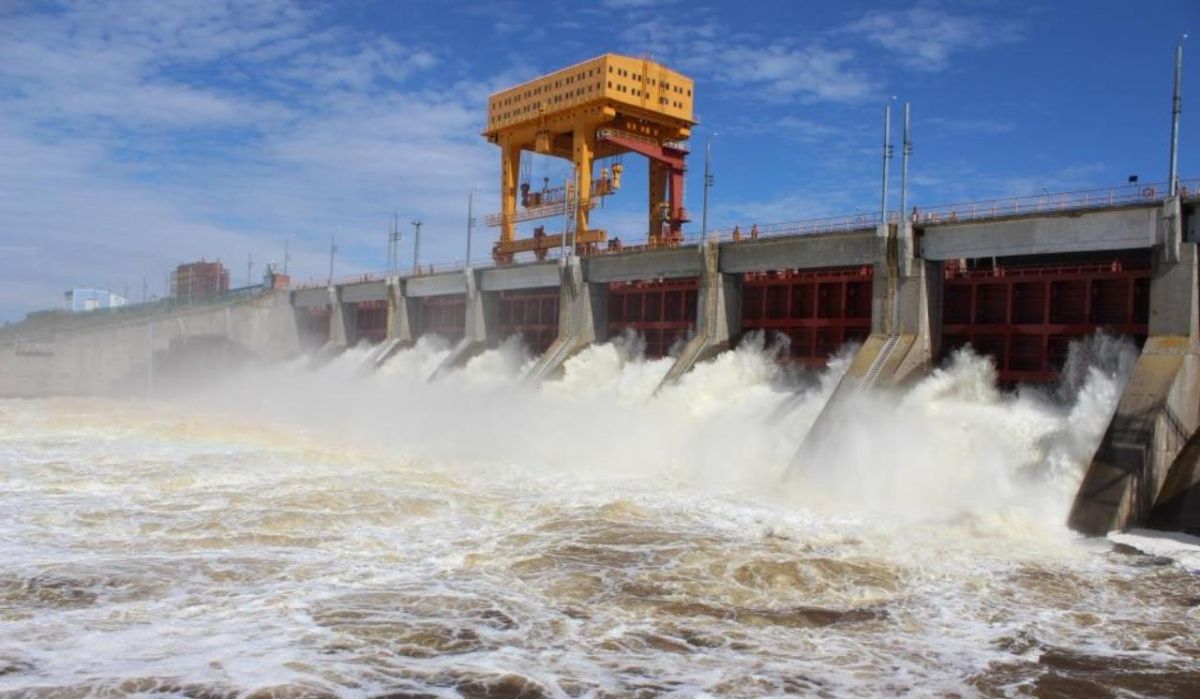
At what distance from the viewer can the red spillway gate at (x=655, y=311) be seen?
32312 millimetres

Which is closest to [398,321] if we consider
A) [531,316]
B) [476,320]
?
[476,320]

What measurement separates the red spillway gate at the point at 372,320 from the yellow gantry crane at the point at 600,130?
32.0ft

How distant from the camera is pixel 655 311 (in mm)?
33625

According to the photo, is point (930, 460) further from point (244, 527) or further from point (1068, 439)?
point (244, 527)

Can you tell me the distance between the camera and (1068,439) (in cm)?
1908

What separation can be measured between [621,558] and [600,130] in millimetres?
27071

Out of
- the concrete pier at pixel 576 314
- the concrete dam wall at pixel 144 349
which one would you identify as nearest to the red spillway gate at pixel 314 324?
the concrete dam wall at pixel 144 349

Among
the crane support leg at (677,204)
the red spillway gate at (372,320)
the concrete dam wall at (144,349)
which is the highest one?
the crane support leg at (677,204)

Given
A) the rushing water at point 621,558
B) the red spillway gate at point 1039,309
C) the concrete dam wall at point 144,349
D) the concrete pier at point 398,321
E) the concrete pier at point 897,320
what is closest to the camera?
the rushing water at point 621,558

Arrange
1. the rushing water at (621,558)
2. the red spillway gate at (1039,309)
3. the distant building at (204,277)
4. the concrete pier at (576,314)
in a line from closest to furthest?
1. the rushing water at (621,558)
2. the red spillway gate at (1039,309)
3. the concrete pier at (576,314)
4. the distant building at (204,277)

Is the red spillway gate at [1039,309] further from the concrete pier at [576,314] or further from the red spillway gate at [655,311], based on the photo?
the concrete pier at [576,314]

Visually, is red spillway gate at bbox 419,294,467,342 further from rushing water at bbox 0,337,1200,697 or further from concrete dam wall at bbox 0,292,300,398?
rushing water at bbox 0,337,1200,697

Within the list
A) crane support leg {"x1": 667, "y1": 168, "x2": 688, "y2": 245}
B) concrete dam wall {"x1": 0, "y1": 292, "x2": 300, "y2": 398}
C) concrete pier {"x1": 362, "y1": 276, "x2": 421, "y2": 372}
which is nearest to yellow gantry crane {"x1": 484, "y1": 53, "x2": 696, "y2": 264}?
crane support leg {"x1": 667, "y1": 168, "x2": 688, "y2": 245}

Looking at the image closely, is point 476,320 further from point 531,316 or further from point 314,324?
point 314,324
